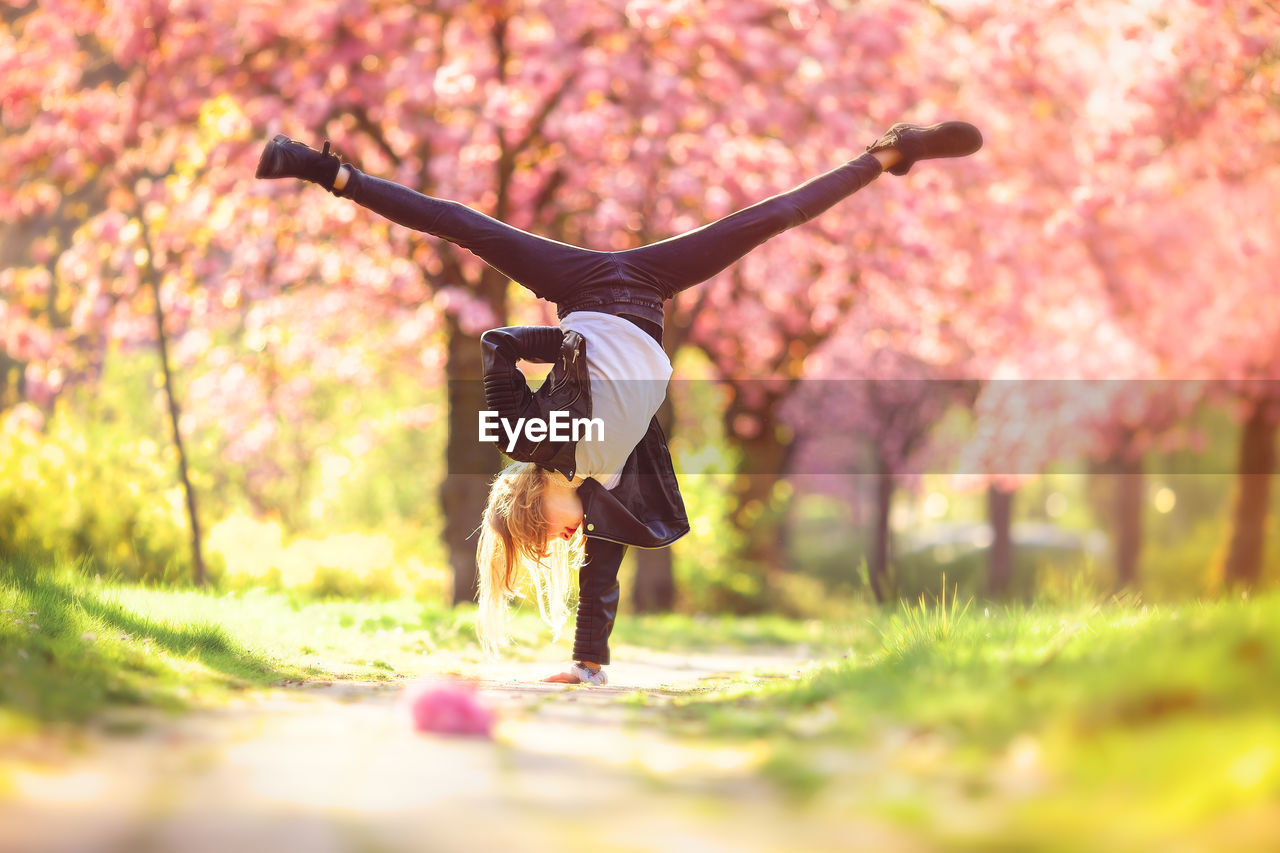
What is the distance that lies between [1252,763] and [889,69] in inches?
361

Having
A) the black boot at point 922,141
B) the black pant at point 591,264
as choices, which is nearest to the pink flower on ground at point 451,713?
the black pant at point 591,264

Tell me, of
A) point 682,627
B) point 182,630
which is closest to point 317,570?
point 682,627

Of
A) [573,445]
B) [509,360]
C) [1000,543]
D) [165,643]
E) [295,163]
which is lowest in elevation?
[1000,543]

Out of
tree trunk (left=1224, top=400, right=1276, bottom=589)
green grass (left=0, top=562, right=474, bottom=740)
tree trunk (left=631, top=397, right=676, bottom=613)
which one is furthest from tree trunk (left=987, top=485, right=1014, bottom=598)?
green grass (left=0, top=562, right=474, bottom=740)

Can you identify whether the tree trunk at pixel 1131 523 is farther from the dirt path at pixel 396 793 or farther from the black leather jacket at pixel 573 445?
the dirt path at pixel 396 793

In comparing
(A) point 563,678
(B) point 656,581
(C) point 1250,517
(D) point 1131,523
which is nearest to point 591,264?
(A) point 563,678

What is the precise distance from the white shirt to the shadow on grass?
1528mm

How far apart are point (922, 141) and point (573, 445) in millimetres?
2406

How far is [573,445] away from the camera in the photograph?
4359mm

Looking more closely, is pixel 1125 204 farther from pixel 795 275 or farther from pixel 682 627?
pixel 682 627

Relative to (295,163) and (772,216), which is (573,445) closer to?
(772,216)

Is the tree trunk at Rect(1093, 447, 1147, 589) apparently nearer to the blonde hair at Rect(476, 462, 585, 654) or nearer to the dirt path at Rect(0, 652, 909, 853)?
the blonde hair at Rect(476, 462, 585, 654)

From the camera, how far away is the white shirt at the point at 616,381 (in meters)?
4.45

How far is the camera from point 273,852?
1854mm
